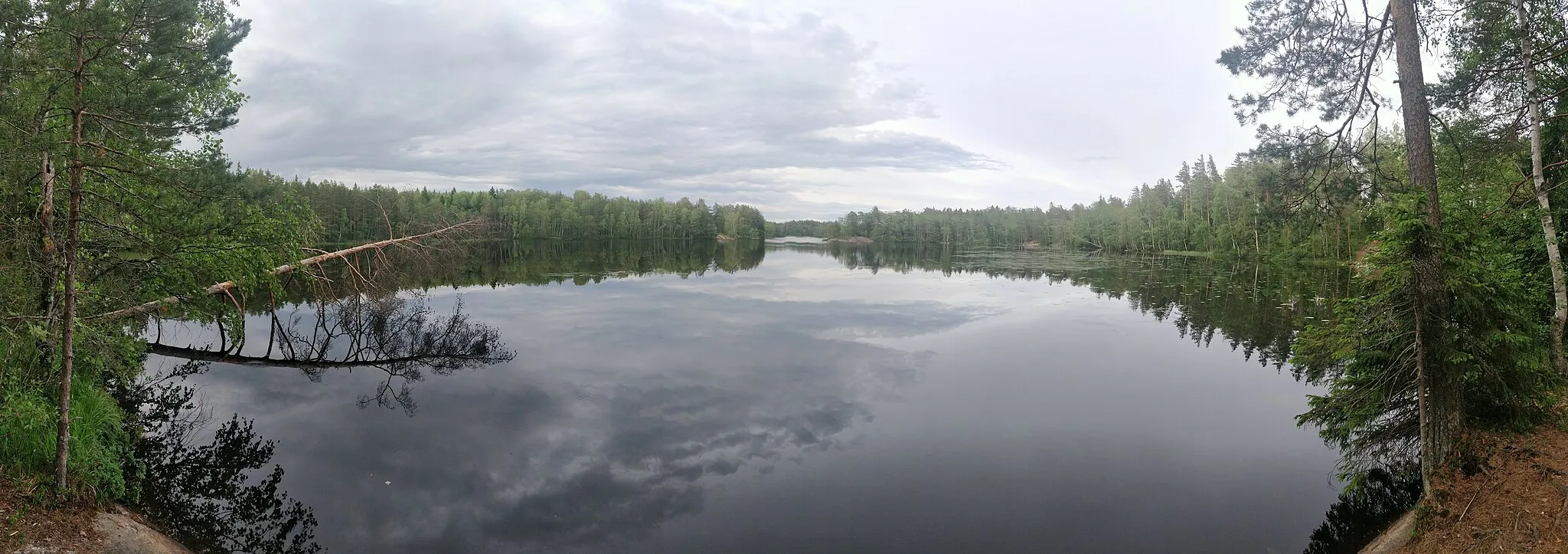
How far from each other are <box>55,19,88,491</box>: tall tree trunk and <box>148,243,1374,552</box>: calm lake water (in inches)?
103

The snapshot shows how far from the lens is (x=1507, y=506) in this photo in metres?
6.26

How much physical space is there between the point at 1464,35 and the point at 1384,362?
19.1 feet

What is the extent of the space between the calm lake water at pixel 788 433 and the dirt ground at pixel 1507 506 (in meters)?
1.50

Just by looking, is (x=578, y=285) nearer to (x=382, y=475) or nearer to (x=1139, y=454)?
(x=382, y=475)

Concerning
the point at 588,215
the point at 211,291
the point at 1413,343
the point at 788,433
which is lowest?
the point at 788,433

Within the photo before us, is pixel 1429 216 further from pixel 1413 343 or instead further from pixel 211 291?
pixel 211 291

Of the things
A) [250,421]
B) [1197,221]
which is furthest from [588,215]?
[250,421]

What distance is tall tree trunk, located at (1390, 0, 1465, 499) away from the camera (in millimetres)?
6711

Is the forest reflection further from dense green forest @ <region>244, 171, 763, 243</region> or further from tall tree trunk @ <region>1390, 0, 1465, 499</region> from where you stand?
dense green forest @ <region>244, 171, 763, 243</region>

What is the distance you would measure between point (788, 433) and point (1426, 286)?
28.1 ft

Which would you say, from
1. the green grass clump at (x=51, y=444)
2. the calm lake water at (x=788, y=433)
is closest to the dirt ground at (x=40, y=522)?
the green grass clump at (x=51, y=444)

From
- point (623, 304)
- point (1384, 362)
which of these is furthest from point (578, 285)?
point (1384, 362)

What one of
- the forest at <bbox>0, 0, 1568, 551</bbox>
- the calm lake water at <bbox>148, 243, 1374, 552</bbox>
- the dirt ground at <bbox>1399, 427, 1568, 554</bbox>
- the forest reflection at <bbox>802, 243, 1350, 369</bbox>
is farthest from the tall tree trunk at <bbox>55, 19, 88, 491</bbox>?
the forest reflection at <bbox>802, 243, 1350, 369</bbox>

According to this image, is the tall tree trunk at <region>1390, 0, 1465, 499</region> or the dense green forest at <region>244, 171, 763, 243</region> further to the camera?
the dense green forest at <region>244, 171, 763, 243</region>
